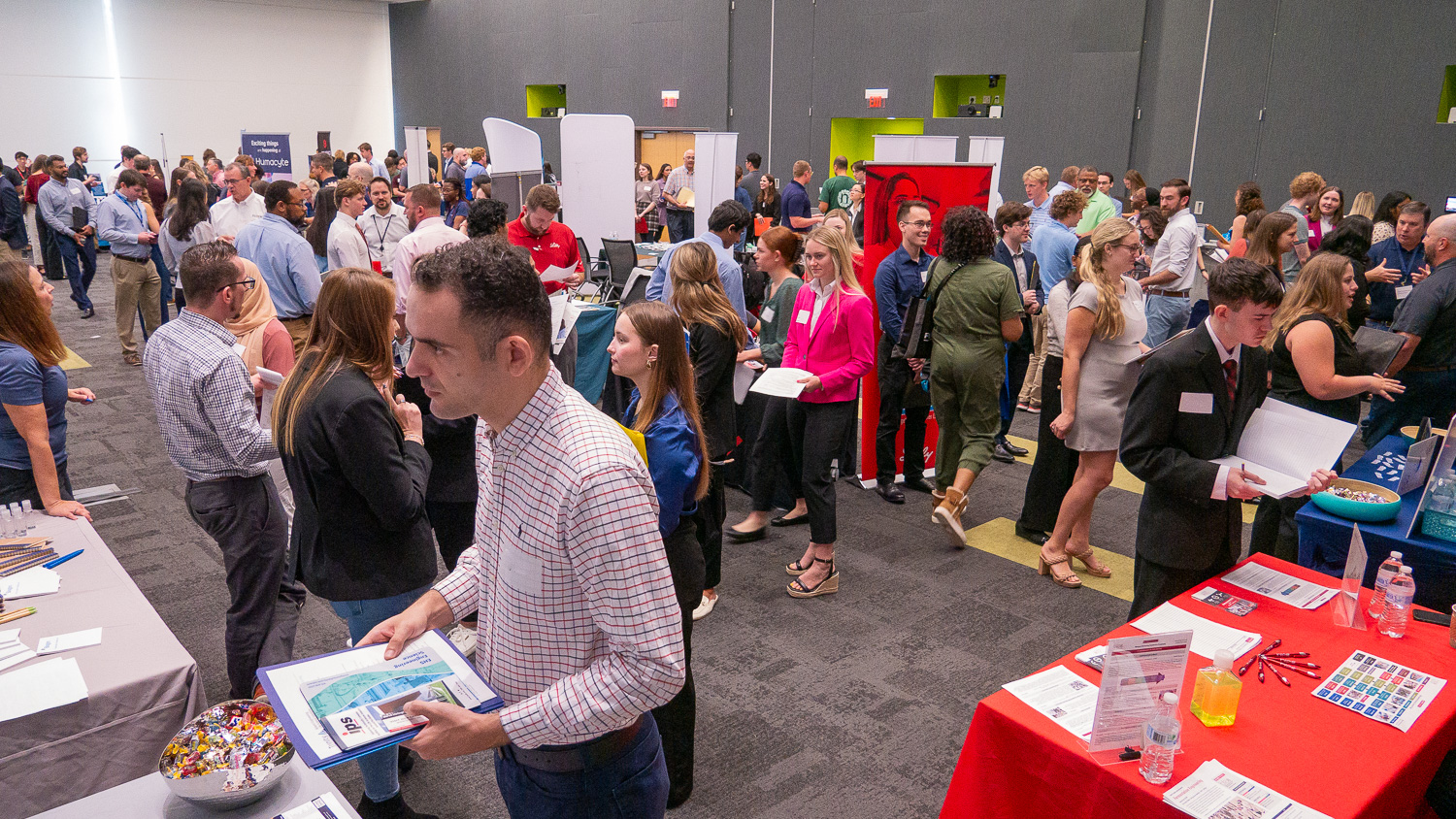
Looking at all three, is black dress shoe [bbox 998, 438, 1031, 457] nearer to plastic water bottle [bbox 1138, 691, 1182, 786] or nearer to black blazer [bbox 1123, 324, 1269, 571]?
black blazer [bbox 1123, 324, 1269, 571]

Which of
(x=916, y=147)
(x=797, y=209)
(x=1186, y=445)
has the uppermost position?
(x=916, y=147)

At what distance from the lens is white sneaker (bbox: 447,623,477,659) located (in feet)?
11.2

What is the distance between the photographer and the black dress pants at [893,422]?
4953 millimetres

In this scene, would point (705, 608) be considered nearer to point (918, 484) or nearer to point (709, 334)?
point (709, 334)

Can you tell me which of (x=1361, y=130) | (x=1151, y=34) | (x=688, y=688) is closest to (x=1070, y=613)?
(x=688, y=688)

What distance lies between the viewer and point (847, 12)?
12891 millimetres

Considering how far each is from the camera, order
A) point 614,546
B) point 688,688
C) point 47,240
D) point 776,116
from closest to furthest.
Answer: point 614,546 < point 688,688 < point 47,240 < point 776,116

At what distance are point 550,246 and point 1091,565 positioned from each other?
3746mm

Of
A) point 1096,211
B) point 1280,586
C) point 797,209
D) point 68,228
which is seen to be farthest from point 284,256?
point 68,228

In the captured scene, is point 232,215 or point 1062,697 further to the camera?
point 232,215

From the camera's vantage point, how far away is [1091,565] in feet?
13.7

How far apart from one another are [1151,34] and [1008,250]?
266 inches

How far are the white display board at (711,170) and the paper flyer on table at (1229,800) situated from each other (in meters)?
7.95

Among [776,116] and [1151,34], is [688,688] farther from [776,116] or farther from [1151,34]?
[776,116]
